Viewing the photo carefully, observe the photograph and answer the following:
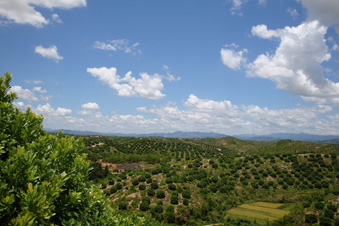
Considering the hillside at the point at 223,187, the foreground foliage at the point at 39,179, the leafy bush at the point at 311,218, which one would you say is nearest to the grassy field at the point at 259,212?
the hillside at the point at 223,187

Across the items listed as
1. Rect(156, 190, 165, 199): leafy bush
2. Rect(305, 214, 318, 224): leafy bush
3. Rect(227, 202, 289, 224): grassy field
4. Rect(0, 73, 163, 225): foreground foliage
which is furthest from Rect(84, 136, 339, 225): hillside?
Rect(0, 73, 163, 225): foreground foliage

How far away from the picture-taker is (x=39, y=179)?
17.2ft

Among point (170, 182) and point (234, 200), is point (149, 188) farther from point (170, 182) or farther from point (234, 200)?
point (234, 200)

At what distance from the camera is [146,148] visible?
316ft

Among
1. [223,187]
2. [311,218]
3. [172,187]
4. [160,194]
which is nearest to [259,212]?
[311,218]

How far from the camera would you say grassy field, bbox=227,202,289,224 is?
100ft

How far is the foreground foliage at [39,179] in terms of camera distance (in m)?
4.64

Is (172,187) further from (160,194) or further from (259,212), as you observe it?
(259,212)

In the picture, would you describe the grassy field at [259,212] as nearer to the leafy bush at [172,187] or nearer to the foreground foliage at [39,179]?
the leafy bush at [172,187]

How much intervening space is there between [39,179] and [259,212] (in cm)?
3770

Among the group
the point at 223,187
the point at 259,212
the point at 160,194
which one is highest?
the point at 223,187

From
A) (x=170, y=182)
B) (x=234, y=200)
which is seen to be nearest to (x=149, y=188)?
(x=170, y=182)

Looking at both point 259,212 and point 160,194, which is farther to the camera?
point 160,194

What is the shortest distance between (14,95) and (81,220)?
214 inches
